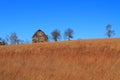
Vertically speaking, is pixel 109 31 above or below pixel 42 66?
above

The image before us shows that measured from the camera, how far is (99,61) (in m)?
19.8

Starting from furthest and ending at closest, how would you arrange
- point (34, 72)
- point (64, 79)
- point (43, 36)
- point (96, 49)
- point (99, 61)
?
1. point (43, 36)
2. point (96, 49)
3. point (99, 61)
4. point (34, 72)
5. point (64, 79)

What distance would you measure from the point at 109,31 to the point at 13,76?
233ft

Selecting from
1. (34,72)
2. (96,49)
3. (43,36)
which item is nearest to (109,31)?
(43,36)

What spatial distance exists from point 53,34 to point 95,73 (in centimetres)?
7309

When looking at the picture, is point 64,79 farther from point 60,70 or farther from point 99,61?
point 99,61

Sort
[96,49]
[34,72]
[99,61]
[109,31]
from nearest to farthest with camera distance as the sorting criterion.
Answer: [34,72]
[99,61]
[96,49]
[109,31]

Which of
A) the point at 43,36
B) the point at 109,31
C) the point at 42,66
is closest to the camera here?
the point at 42,66

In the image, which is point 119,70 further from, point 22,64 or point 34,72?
point 22,64

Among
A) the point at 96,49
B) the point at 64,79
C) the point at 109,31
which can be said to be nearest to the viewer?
the point at 64,79

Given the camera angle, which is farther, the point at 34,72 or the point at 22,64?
the point at 22,64

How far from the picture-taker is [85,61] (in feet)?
66.9

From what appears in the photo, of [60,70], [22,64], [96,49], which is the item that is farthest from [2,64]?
[96,49]

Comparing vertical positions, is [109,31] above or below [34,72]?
above
